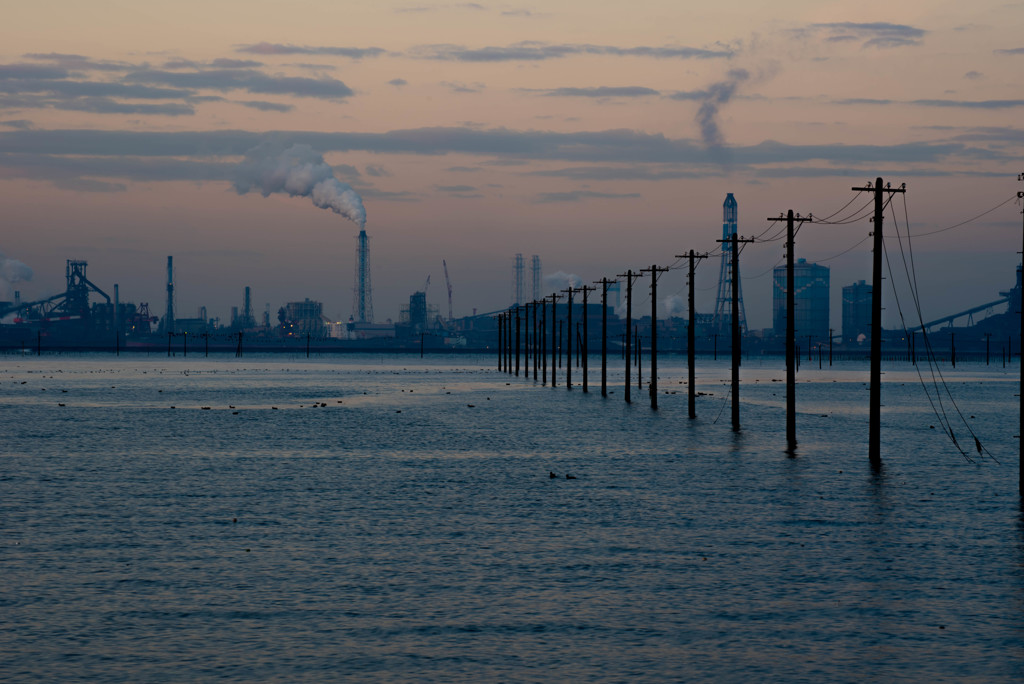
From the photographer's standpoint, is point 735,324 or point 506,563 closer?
point 506,563

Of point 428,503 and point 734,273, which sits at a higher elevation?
point 734,273

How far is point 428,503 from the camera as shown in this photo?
30.2 metres

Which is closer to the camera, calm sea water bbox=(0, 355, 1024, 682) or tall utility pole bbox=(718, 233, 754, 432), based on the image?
calm sea water bbox=(0, 355, 1024, 682)

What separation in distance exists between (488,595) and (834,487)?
62.3 feet

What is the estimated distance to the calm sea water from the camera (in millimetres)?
14508

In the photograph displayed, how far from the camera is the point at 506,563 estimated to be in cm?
2109

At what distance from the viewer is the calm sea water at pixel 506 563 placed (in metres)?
14.5

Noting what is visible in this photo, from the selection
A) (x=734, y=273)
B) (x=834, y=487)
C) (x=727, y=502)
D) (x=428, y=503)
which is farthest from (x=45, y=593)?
(x=734, y=273)

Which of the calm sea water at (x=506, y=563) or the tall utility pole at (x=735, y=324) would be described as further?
the tall utility pole at (x=735, y=324)

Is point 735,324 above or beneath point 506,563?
above

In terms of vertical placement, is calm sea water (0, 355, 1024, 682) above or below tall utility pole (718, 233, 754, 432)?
below

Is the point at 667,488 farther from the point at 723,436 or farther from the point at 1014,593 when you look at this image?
the point at 723,436

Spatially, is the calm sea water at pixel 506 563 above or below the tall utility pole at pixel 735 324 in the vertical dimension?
below

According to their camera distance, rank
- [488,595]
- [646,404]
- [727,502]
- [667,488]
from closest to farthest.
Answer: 1. [488,595]
2. [727,502]
3. [667,488]
4. [646,404]
